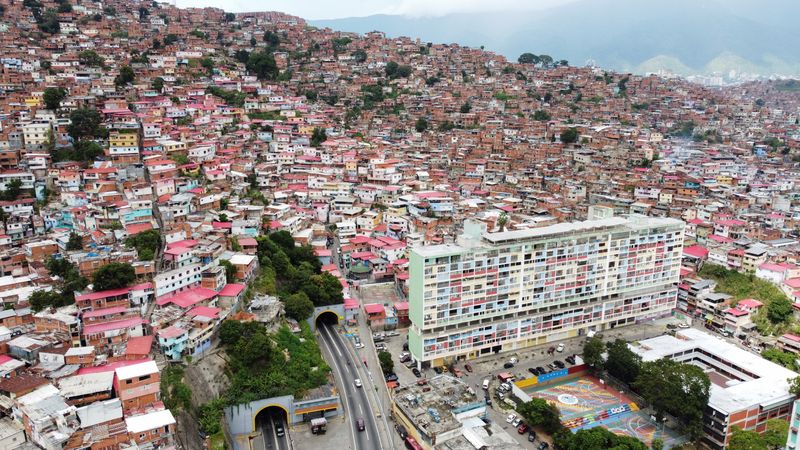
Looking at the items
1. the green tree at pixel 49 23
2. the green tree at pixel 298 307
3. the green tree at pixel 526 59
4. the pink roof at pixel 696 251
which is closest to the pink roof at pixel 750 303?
the pink roof at pixel 696 251

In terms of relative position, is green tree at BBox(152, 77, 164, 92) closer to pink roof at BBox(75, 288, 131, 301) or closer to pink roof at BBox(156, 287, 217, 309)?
pink roof at BBox(156, 287, 217, 309)

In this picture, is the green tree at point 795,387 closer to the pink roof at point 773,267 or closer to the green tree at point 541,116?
the pink roof at point 773,267

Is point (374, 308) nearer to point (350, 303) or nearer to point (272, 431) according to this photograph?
point (350, 303)

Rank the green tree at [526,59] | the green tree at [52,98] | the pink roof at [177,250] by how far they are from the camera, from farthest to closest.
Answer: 1. the green tree at [526,59]
2. the green tree at [52,98]
3. the pink roof at [177,250]

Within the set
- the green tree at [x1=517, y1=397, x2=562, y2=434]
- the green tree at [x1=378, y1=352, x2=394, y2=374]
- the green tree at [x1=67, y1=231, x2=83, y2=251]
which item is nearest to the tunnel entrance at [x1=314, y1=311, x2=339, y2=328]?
the green tree at [x1=378, y1=352, x2=394, y2=374]

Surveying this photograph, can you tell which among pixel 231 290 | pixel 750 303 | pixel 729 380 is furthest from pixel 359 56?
pixel 729 380

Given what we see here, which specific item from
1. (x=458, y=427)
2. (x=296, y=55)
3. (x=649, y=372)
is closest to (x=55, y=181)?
(x=458, y=427)
